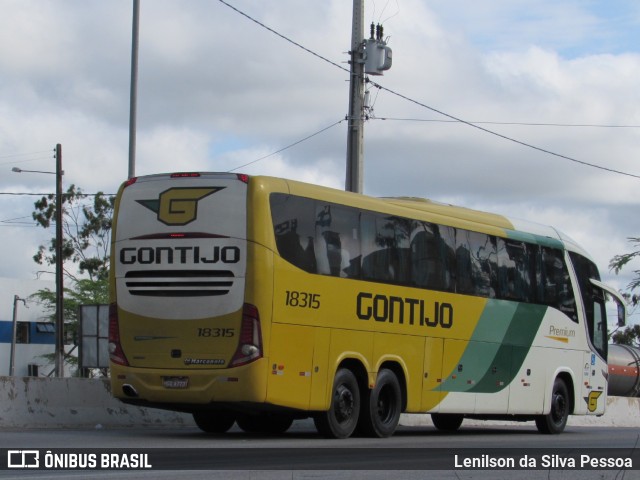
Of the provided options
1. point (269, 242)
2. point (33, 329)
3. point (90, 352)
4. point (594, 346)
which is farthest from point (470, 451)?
point (33, 329)

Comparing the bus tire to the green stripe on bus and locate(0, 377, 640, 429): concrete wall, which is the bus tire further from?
locate(0, 377, 640, 429): concrete wall

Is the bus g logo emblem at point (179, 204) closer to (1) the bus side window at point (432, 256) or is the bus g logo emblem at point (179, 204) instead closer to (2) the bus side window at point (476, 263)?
(1) the bus side window at point (432, 256)

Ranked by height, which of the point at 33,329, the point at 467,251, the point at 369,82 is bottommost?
the point at 33,329

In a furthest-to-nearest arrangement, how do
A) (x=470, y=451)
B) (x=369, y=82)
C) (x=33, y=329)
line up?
(x=33, y=329)
(x=369, y=82)
(x=470, y=451)

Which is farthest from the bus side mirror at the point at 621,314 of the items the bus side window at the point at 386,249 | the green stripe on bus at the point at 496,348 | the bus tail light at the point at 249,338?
the bus tail light at the point at 249,338

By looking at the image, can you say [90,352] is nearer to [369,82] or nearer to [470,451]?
[369,82]

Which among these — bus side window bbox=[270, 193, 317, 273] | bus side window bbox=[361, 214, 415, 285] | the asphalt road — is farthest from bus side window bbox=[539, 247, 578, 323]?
bus side window bbox=[270, 193, 317, 273]

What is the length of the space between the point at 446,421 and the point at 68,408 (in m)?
7.52

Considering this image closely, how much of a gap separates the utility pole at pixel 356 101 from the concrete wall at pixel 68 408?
8.46 m

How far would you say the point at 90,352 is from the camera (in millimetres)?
25672

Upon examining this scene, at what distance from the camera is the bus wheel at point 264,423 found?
19.0 metres

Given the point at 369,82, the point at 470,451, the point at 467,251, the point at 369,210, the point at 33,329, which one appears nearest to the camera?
the point at 470,451

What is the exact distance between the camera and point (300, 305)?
16.6 meters

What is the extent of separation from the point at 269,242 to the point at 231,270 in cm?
62
